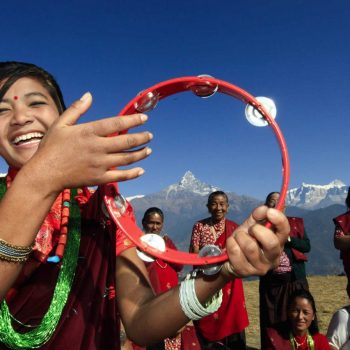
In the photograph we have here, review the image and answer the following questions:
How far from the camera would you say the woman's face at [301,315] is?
570cm

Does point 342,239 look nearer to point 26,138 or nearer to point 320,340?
point 320,340

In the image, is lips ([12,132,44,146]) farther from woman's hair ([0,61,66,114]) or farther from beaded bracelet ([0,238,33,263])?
beaded bracelet ([0,238,33,263])

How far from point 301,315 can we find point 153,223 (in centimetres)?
319

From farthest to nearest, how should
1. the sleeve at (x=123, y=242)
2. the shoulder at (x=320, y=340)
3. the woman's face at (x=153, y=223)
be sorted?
the woman's face at (x=153, y=223)
the shoulder at (x=320, y=340)
the sleeve at (x=123, y=242)

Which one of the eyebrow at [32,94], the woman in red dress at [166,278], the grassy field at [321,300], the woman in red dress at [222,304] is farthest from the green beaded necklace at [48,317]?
the grassy field at [321,300]

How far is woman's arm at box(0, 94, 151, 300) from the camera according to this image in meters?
1.25

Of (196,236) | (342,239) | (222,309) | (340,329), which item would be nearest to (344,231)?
(342,239)

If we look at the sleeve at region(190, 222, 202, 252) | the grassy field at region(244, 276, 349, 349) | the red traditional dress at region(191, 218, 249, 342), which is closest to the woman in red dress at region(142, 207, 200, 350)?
the red traditional dress at region(191, 218, 249, 342)

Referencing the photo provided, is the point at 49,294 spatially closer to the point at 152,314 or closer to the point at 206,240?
the point at 152,314

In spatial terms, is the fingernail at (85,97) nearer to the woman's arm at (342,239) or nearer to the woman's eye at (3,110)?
the woman's eye at (3,110)

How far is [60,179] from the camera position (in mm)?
1282

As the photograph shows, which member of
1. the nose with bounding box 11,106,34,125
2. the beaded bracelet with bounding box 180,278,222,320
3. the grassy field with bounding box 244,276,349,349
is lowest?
the grassy field with bounding box 244,276,349,349

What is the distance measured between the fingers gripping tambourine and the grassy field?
8.40m

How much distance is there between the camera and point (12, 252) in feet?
4.28
